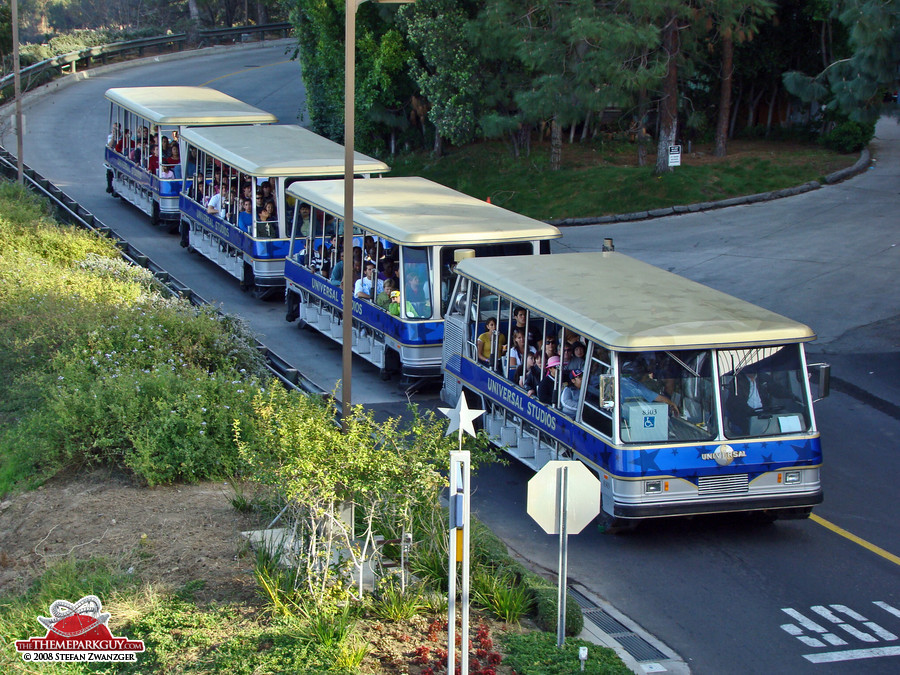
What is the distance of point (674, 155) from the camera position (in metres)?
27.9

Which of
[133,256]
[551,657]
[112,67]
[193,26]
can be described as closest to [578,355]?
[551,657]

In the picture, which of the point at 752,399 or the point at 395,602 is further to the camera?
the point at 752,399

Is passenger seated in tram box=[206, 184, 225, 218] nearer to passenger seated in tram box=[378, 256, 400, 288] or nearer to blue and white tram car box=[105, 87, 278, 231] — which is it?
blue and white tram car box=[105, 87, 278, 231]

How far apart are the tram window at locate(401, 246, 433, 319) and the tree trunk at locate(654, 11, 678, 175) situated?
40.5ft

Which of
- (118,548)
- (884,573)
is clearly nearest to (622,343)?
(884,573)

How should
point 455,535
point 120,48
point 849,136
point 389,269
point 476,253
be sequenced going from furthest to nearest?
point 120,48, point 849,136, point 389,269, point 476,253, point 455,535

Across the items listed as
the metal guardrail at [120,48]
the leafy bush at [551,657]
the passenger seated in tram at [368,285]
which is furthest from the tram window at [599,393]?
the metal guardrail at [120,48]

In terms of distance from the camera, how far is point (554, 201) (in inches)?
1136

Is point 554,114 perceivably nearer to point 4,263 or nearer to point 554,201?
point 554,201

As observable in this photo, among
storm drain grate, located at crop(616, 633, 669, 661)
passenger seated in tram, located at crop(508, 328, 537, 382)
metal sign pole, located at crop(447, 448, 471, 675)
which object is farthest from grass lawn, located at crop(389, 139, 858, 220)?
metal sign pole, located at crop(447, 448, 471, 675)

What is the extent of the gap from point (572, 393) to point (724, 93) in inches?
770

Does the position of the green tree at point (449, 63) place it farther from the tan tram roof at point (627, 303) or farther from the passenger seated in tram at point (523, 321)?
the passenger seated in tram at point (523, 321)

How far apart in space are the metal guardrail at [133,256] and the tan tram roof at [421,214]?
2.40 m

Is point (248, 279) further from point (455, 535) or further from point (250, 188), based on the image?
point (455, 535)
